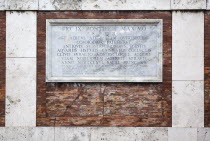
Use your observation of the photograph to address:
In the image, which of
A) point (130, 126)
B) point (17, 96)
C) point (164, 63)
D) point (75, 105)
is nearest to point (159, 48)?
point (164, 63)

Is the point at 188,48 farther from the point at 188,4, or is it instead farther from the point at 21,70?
the point at 21,70

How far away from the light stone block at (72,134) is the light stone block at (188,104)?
234cm

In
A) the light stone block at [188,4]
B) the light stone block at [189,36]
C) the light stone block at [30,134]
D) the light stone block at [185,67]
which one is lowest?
the light stone block at [30,134]

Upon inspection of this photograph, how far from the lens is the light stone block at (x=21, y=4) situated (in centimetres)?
803

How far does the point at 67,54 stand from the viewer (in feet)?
26.6

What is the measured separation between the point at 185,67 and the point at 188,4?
1.67 meters

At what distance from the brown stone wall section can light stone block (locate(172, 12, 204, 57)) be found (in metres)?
0.18

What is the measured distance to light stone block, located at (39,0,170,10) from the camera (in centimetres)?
800

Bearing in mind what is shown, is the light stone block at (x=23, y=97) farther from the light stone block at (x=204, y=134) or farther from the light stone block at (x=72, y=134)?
the light stone block at (x=204, y=134)

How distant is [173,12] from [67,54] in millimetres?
3041

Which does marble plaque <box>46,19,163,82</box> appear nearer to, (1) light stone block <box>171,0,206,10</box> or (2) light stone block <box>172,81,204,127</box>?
(1) light stone block <box>171,0,206,10</box>

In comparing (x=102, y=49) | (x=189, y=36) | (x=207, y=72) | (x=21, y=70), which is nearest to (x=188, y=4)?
(x=189, y=36)

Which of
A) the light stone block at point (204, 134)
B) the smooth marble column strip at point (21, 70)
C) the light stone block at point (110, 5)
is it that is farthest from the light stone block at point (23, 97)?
the light stone block at point (204, 134)

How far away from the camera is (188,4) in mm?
7973
